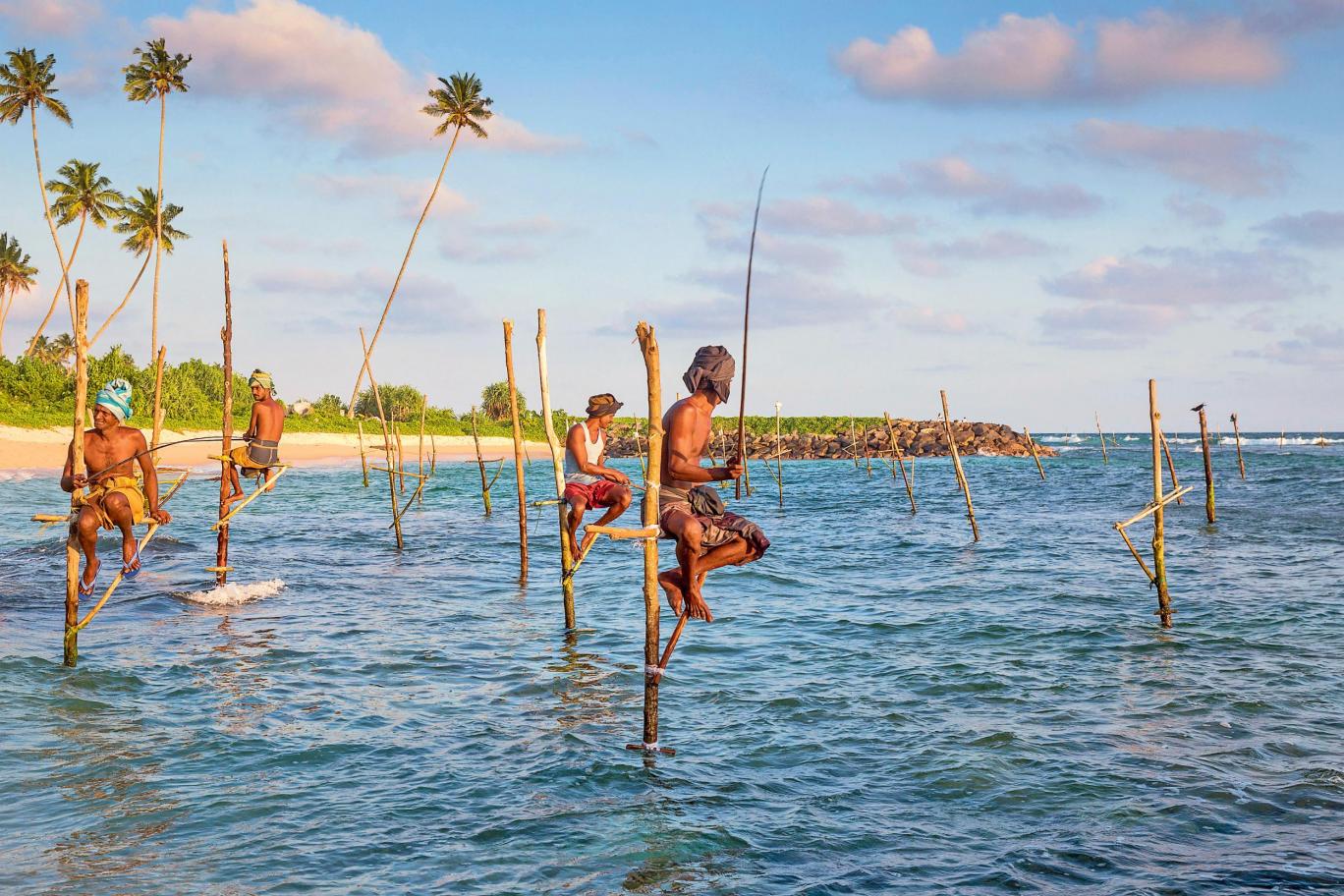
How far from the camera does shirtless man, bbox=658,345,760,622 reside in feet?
25.1

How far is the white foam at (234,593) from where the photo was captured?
16773 millimetres

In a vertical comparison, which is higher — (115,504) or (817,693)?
(115,504)

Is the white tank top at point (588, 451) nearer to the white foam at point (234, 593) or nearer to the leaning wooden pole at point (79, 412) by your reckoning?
the leaning wooden pole at point (79, 412)

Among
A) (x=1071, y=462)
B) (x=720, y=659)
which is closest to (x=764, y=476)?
(x=1071, y=462)

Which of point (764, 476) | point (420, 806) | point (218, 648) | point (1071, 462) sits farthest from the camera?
point (1071, 462)

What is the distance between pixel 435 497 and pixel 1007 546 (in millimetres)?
27044

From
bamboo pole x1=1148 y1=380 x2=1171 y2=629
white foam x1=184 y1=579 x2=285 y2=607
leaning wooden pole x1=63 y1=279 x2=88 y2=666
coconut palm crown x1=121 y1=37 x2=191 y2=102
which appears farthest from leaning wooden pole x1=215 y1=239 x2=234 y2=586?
coconut palm crown x1=121 y1=37 x2=191 y2=102

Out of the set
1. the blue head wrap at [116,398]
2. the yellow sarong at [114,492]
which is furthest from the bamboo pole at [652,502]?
the yellow sarong at [114,492]

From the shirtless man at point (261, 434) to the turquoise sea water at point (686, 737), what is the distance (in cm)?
240

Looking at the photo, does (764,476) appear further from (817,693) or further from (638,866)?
(638,866)

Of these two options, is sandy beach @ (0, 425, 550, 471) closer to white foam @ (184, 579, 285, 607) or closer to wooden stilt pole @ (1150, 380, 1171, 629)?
white foam @ (184, 579, 285, 607)

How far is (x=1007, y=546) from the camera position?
2584cm

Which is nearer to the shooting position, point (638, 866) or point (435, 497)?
point (638, 866)

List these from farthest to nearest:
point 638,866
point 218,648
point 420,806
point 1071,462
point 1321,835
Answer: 1. point 1071,462
2. point 218,648
3. point 420,806
4. point 1321,835
5. point 638,866
